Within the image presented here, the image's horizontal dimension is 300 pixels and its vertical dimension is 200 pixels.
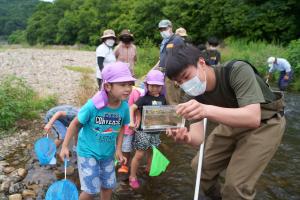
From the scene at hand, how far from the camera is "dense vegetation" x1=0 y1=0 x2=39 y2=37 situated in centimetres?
9481

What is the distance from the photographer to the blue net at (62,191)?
328 cm

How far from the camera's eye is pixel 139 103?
168 inches

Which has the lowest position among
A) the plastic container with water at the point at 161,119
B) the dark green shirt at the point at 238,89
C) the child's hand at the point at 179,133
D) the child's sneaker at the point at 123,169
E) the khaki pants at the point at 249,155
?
the child's sneaker at the point at 123,169

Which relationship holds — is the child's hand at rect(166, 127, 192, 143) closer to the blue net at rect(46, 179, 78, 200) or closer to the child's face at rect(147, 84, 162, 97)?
the blue net at rect(46, 179, 78, 200)

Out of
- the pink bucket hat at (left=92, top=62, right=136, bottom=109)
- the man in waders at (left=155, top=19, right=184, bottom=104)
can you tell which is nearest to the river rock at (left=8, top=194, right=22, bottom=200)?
the pink bucket hat at (left=92, top=62, right=136, bottom=109)

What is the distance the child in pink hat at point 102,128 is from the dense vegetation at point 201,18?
25.2 m

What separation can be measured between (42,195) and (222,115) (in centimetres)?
273

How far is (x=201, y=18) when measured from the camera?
107 feet

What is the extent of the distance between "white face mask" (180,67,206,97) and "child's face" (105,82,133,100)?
0.72 m

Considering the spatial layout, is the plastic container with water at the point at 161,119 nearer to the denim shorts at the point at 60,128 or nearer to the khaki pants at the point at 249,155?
the khaki pants at the point at 249,155

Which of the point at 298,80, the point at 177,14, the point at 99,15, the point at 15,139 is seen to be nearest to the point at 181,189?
the point at 15,139

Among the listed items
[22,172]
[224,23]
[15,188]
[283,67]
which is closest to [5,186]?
[15,188]

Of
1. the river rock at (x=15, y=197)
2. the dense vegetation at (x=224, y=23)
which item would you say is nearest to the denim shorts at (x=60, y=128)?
the river rock at (x=15, y=197)

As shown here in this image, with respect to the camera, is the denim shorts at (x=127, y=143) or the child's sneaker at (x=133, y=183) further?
the denim shorts at (x=127, y=143)
